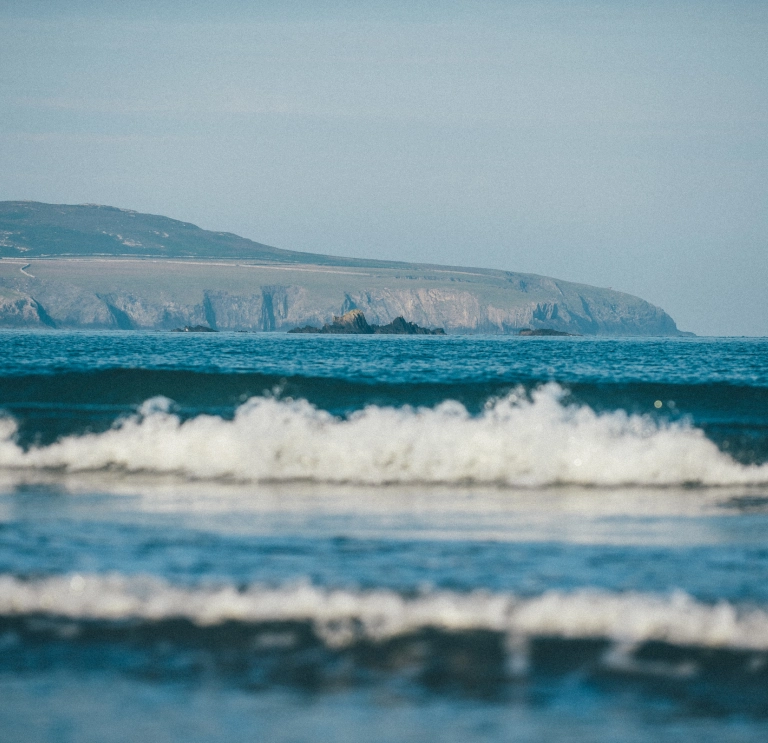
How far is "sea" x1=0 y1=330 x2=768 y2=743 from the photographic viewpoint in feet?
16.5

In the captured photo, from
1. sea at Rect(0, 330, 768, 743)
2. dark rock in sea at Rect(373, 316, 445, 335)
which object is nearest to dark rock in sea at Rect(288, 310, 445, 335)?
dark rock in sea at Rect(373, 316, 445, 335)

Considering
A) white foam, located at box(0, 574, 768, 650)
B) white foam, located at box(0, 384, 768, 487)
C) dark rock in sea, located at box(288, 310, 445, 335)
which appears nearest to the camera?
white foam, located at box(0, 574, 768, 650)

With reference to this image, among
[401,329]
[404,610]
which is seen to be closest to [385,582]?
[404,610]

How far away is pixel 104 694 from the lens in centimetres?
520

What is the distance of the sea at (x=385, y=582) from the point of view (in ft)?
16.5

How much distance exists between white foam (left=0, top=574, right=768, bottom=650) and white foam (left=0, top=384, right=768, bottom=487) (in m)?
6.21

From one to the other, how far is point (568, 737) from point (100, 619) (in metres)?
3.03

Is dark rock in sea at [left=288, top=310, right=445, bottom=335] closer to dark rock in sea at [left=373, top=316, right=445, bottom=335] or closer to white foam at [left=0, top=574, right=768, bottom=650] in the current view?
dark rock in sea at [left=373, top=316, right=445, bottom=335]

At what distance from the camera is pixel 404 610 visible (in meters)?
6.27

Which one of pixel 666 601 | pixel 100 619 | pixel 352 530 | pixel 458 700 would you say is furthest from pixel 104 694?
pixel 352 530

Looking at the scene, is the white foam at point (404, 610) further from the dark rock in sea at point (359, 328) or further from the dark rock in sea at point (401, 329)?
the dark rock in sea at point (401, 329)

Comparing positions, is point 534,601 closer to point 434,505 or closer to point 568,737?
point 568,737

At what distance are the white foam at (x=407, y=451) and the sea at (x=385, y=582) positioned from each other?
0.04 m

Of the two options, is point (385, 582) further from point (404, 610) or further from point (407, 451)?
point (407, 451)
